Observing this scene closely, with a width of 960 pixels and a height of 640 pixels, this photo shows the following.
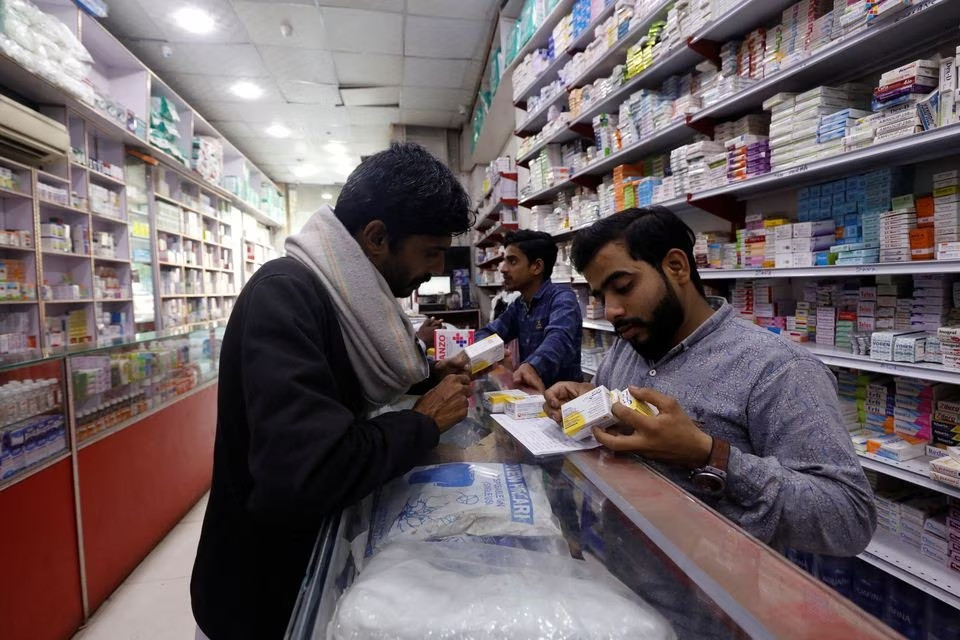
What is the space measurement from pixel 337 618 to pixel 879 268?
2.09m

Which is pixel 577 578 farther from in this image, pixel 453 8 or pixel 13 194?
pixel 453 8

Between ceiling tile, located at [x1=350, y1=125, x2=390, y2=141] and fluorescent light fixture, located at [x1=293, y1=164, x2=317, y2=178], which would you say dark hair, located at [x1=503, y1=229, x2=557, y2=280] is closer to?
ceiling tile, located at [x1=350, y1=125, x2=390, y2=141]

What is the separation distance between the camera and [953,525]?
5.67ft

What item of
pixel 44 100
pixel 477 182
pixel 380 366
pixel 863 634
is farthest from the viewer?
pixel 477 182

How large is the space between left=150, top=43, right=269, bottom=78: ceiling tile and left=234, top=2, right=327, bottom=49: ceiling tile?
15.4 inches

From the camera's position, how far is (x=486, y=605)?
540mm

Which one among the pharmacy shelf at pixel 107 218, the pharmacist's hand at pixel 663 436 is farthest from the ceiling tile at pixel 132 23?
the pharmacist's hand at pixel 663 436

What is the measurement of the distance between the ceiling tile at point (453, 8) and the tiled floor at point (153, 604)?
5125 mm

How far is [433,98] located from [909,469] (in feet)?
23.8

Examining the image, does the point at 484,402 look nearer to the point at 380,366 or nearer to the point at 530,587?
the point at 380,366

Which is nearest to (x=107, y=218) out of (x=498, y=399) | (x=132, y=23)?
(x=132, y=23)

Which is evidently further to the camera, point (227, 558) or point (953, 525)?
point (953, 525)

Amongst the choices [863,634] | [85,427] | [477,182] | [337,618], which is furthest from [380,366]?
[477,182]

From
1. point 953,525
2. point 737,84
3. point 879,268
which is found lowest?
point 953,525
